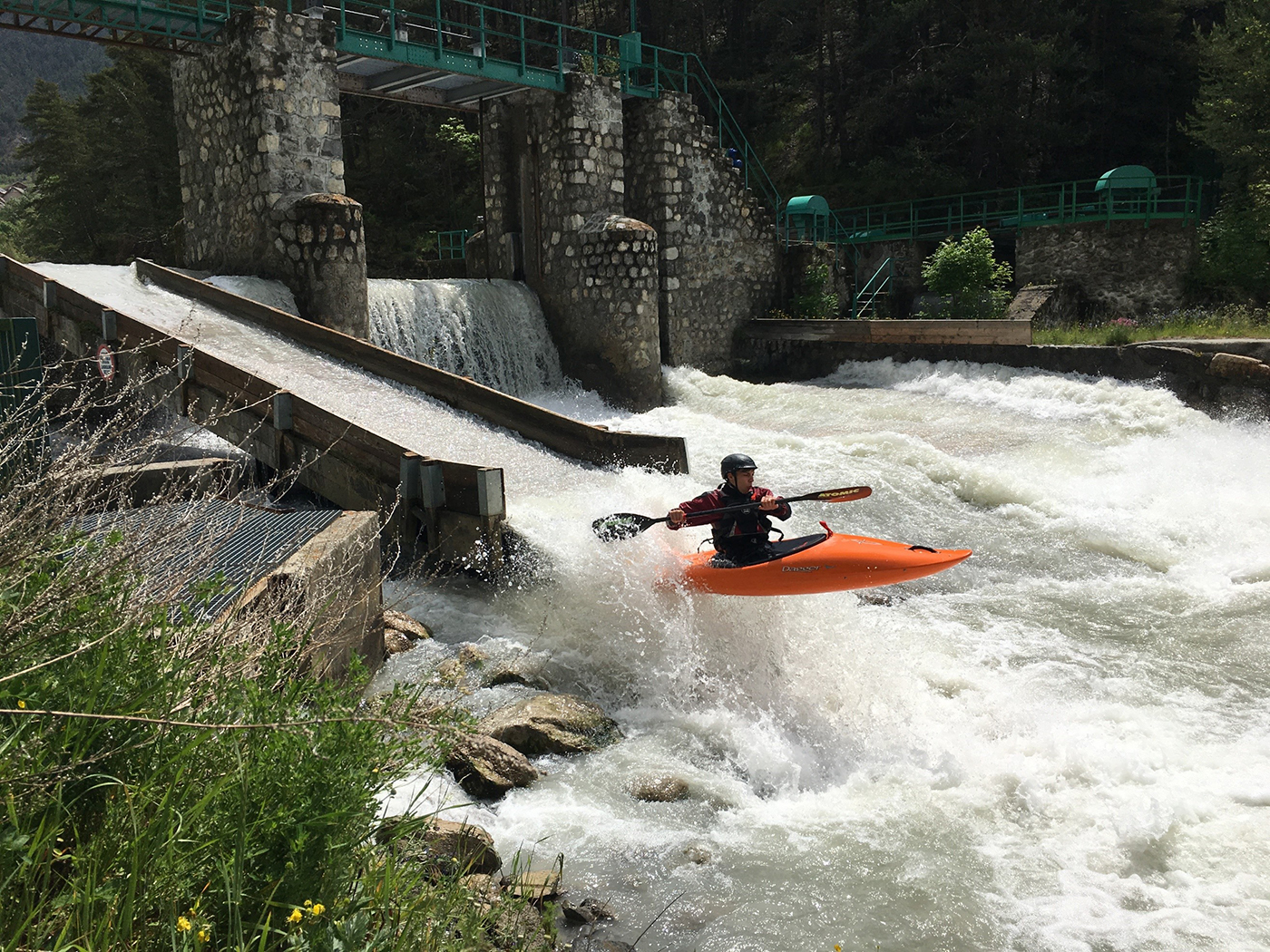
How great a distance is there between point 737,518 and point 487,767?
104 inches

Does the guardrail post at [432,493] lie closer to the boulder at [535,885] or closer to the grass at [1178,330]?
the boulder at [535,885]

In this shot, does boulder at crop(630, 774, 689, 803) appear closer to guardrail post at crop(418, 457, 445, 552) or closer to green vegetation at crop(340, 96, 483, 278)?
guardrail post at crop(418, 457, 445, 552)

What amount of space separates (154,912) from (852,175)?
29458 mm

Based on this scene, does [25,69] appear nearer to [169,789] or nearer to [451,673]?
[451,673]

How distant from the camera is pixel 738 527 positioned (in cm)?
702

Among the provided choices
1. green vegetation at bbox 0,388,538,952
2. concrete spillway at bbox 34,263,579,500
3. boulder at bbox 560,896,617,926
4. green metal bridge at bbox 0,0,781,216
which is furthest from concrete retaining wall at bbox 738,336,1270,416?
green vegetation at bbox 0,388,538,952

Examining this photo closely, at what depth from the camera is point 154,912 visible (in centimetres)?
264

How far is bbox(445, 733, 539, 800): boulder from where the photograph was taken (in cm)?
511

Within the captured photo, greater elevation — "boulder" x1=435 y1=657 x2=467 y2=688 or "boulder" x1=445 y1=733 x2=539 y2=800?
"boulder" x1=435 y1=657 x2=467 y2=688

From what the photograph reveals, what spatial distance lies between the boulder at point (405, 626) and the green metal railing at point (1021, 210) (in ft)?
57.8

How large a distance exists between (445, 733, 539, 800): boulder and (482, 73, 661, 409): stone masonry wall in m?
12.0

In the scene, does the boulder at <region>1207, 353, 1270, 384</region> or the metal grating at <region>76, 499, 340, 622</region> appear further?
the boulder at <region>1207, 353, 1270, 384</region>

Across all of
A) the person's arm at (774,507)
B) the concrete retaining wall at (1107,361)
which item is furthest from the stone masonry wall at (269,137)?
the concrete retaining wall at (1107,361)

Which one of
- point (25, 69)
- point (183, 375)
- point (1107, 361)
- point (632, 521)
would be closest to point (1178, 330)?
point (1107, 361)
